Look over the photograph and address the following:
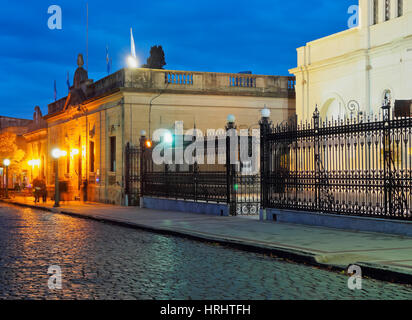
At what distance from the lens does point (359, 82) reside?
25.2 m

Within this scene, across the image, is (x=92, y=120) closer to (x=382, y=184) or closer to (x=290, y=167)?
(x=290, y=167)

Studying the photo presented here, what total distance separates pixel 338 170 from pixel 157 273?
790 centimetres

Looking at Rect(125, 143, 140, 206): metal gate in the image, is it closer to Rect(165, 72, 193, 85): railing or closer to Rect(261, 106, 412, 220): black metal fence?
Rect(165, 72, 193, 85): railing

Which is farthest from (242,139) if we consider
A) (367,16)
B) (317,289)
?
(317,289)

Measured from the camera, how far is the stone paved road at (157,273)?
7.82m

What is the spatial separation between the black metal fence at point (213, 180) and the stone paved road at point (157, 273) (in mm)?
6064

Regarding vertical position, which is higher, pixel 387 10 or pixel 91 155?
pixel 387 10

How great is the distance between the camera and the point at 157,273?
938 centimetres

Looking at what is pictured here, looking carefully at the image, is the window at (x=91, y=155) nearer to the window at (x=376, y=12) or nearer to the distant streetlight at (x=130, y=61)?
the distant streetlight at (x=130, y=61)

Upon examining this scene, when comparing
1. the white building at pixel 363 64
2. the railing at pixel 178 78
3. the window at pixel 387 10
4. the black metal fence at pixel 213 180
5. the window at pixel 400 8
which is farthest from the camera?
the railing at pixel 178 78

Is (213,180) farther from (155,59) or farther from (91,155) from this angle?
(155,59)

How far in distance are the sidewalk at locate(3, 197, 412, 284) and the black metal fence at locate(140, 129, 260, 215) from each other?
1.53 metres

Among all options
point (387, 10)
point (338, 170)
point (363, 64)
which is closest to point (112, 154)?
point (363, 64)

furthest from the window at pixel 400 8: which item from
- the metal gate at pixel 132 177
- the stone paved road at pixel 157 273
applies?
the stone paved road at pixel 157 273
